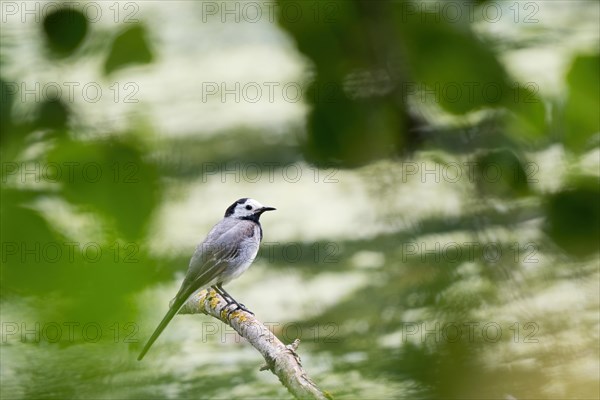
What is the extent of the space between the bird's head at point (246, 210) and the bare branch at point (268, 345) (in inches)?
4.8

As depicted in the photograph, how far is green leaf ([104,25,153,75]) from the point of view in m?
0.43

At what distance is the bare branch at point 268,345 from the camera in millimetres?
835

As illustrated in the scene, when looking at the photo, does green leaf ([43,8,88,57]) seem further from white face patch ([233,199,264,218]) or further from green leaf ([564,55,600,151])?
white face patch ([233,199,264,218])

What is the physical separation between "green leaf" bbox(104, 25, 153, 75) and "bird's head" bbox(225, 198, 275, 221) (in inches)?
35.7

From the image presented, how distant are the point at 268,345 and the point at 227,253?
0.24 meters

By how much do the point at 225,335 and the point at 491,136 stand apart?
1.56 m

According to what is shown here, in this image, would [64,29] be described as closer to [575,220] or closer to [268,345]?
[575,220]

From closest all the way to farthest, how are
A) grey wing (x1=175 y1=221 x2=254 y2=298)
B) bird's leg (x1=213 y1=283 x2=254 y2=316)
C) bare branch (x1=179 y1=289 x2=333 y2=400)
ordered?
1. bare branch (x1=179 y1=289 x2=333 y2=400)
2. grey wing (x1=175 y1=221 x2=254 y2=298)
3. bird's leg (x1=213 y1=283 x2=254 y2=316)

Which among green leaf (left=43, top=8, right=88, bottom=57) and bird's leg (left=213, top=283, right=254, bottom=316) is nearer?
green leaf (left=43, top=8, right=88, bottom=57)

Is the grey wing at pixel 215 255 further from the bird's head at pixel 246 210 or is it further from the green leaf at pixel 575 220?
the green leaf at pixel 575 220

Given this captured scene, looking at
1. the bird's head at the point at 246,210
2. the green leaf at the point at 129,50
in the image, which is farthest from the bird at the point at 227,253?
the green leaf at the point at 129,50

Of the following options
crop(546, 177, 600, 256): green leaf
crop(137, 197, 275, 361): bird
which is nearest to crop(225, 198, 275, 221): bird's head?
crop(137, 197, 275, 361): bird

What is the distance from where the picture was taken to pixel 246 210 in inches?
54.1

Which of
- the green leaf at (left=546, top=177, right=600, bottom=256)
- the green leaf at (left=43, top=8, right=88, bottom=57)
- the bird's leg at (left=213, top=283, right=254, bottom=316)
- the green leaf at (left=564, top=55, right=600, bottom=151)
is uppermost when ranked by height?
the bird's leg at (left=213, top=283, right=254, bottom=316)
